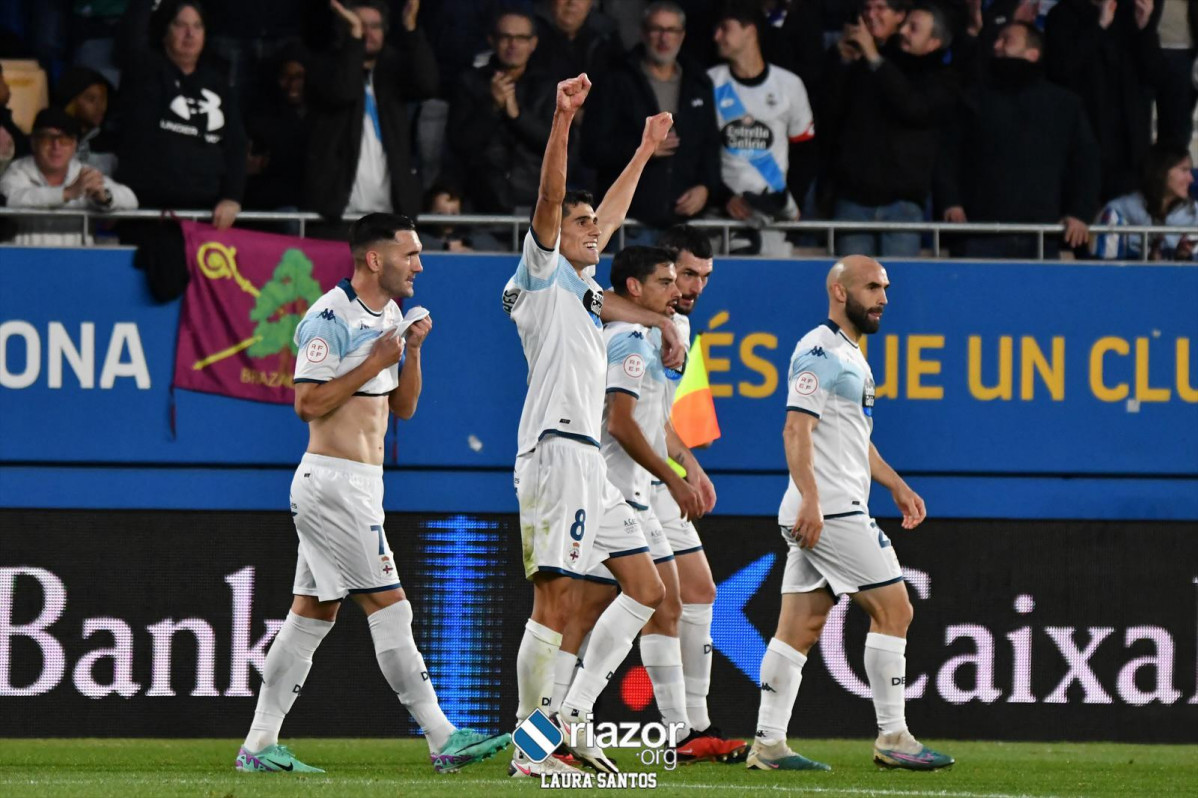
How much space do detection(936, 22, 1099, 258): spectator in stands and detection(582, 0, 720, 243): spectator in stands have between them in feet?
5.12

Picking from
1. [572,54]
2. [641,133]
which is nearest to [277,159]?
[572,54]

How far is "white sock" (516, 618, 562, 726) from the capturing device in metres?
7.80

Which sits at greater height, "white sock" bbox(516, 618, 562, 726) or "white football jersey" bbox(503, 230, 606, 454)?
A: "white football jersey" bbox(503, 230, 606, 454)

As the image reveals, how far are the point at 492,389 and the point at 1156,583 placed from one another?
3.70m

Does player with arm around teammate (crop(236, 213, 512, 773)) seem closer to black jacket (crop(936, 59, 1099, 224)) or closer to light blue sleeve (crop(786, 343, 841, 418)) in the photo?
light blue sleeve (crop(786, 343, 841, 418))

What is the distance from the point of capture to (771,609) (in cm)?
1091

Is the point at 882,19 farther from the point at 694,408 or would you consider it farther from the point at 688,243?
the point at 688,243

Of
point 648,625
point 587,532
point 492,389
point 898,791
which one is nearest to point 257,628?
point 492,389

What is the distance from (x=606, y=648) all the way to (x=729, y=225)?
157 inches

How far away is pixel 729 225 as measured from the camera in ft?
38.0

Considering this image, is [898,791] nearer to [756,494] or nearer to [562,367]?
[562,367]

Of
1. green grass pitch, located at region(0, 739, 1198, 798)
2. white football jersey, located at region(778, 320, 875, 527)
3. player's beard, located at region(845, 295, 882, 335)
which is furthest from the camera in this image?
player's beard, located at region(845, 295, 882, 335)

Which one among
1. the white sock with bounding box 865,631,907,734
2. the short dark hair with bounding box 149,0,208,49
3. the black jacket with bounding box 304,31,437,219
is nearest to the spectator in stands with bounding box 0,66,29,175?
the short dark hair with bounding box 149,0,208,49

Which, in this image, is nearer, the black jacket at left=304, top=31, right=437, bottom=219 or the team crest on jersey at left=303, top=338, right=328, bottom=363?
the team crest on jersey at left=303, top=338, right=328, bottom=363
